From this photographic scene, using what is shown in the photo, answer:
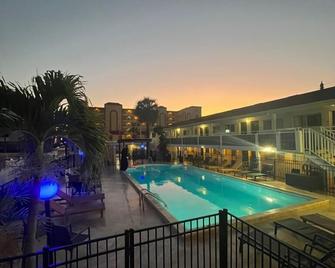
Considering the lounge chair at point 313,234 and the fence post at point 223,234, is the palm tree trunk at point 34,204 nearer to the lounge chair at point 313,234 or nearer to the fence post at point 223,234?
the fence post at point 223,234

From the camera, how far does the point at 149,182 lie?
62.5 feet

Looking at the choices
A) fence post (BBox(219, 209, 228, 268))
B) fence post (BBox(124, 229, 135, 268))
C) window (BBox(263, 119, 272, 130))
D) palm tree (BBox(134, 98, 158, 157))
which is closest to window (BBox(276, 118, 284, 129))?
window (BBox(263, 119, 272, 130))

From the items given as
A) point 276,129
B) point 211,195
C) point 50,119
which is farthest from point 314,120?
point 50,119

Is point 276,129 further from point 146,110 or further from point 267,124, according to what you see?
point 146,110

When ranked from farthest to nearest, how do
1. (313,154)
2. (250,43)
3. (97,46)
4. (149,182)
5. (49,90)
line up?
1. (149,182)
2. (250,43)
3. (97,46)
4. (313,154)
5. (49,90)

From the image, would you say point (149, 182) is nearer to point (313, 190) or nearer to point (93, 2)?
point (313, 190)

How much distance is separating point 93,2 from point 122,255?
424 inches

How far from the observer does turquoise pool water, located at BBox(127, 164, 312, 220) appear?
11.3m

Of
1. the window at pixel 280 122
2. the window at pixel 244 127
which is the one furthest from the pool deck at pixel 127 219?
the window at pixel 244 127

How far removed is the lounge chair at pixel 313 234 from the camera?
4.98m

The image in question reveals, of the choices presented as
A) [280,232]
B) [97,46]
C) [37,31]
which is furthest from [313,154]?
[37,31]

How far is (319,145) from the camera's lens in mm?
12023

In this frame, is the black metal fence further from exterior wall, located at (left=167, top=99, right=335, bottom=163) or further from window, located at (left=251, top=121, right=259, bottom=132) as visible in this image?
window, located at (left=251, top=121, right=259, bottom=132)

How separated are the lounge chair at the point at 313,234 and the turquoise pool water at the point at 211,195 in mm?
4623
